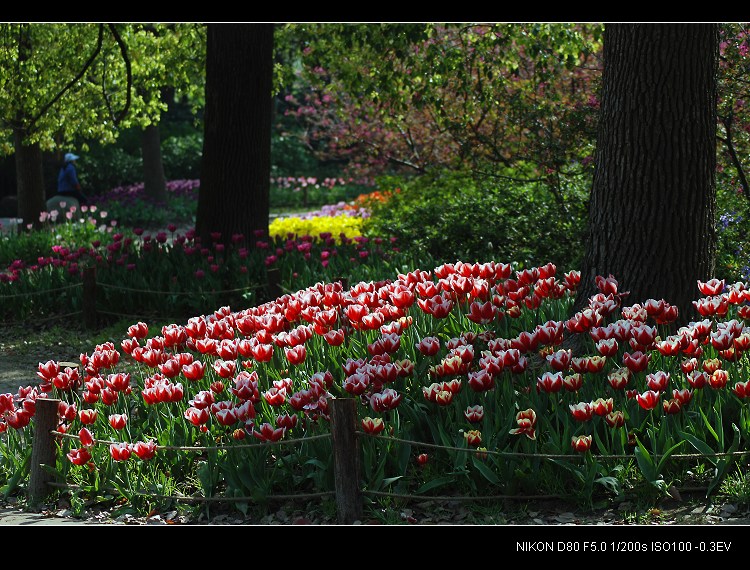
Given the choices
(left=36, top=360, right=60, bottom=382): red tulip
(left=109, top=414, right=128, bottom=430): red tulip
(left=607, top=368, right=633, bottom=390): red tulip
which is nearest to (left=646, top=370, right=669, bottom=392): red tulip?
(left=607, top=368, right=633, bottom=390): red tulip

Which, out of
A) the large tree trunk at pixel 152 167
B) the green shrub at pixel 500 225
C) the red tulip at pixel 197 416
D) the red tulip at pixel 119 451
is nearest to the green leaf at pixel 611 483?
the red tulip at pixel 197 416

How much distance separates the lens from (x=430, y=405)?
17.0 feet

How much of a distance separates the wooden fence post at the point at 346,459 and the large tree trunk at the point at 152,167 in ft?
69.4

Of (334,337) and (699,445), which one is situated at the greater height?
(334,337)

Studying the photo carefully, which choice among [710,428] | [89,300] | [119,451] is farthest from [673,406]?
[89,300]

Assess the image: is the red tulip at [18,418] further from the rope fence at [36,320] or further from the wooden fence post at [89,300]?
the rope fence at [36,320]

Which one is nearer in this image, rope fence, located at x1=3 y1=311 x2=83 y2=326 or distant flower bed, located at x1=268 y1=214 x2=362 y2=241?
rope fence, located at x1=3 y1=311 x2=83 y2=326

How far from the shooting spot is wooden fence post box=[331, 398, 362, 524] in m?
4.57

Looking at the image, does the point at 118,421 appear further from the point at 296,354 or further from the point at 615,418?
the point at 615,418

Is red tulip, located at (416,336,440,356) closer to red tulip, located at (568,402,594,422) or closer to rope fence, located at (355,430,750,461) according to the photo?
rope fence, located at (355,430,750,461)

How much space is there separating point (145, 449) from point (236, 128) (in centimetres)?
669

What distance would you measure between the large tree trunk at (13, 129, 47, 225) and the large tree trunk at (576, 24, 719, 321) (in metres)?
13.3

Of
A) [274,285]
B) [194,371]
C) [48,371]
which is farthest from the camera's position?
[274,285]

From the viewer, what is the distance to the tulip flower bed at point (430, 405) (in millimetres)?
4625
